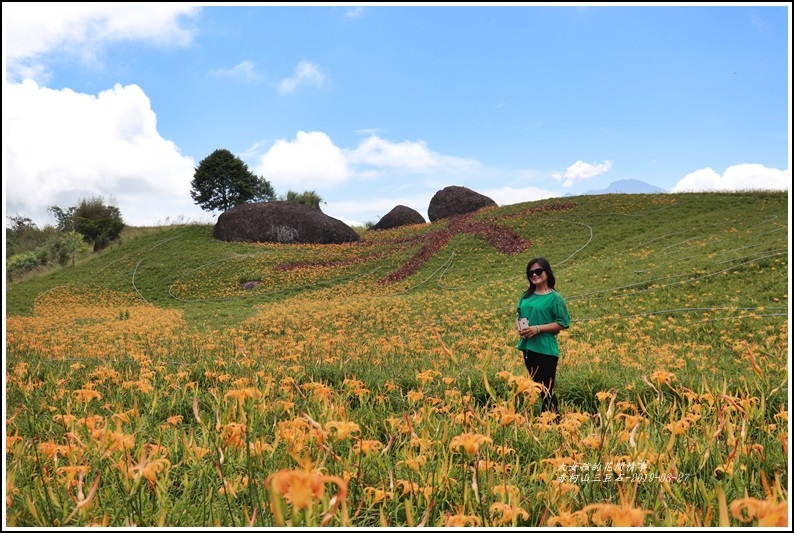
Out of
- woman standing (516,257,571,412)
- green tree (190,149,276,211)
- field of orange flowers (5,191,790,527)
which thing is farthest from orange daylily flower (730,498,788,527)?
green tree (190,149,276,211)

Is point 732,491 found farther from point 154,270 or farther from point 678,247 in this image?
point 154,270

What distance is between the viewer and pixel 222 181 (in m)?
37.8

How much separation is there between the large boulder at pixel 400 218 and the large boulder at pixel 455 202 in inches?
45.6

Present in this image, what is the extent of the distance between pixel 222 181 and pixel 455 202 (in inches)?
720

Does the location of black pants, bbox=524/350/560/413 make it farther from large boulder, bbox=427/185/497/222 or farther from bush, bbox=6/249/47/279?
large boulder, bbox=427/185/497/222

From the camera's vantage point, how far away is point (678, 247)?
15562mm

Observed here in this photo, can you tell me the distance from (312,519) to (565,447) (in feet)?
4.60

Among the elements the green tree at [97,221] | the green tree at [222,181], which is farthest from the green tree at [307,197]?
the green tree at [97,221]

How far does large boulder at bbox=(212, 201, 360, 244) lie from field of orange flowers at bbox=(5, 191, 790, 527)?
202cm

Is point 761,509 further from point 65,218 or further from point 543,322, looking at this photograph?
point 65,218

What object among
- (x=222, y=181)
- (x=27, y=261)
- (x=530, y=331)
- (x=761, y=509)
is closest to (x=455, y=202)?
(x=222, y=181)

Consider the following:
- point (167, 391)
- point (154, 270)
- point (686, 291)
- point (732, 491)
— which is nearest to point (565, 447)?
point (732, 491)

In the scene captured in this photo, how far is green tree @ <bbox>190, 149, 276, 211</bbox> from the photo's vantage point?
122 feet

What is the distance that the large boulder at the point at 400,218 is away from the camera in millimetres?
34031
